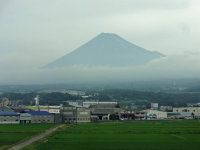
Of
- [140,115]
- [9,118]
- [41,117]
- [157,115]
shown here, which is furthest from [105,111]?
[9,118]

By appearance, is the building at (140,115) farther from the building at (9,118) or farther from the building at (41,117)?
the building at (9,118)

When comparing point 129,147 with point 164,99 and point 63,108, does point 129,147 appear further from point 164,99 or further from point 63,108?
point 164,99

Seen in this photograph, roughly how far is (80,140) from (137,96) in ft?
320

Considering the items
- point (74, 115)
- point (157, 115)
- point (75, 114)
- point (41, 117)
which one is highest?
point (75, 114)

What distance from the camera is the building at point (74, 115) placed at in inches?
2135

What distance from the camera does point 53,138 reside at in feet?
92.2

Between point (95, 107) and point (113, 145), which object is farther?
point (95, 107)

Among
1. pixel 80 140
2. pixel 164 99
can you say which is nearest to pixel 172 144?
pixel 80 140

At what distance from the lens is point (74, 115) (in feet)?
178

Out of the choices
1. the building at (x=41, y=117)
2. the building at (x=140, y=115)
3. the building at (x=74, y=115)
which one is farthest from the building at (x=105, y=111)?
the building at (x=41, y=117)

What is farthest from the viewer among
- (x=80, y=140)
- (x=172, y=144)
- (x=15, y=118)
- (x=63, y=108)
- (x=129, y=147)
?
(x=63, y=108)

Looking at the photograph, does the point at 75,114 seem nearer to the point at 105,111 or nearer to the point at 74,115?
the point at 74,115

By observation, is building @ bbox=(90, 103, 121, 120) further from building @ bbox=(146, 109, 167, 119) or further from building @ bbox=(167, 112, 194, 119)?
building @ bbox=(167, 112, 194, 119)

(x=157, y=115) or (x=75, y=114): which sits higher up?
(x=75, y=114)
